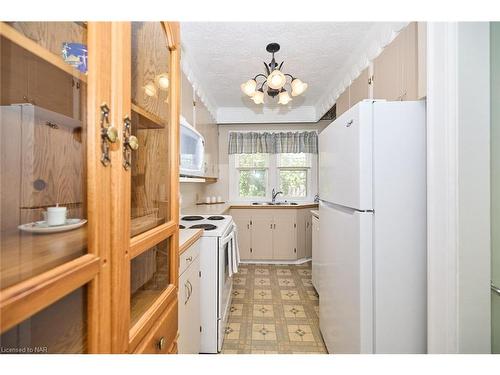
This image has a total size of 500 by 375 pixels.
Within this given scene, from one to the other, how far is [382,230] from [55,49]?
56.0 inches

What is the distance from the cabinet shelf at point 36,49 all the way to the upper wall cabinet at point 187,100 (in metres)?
1.71

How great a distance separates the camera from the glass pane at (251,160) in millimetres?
4402

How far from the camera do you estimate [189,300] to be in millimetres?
1425

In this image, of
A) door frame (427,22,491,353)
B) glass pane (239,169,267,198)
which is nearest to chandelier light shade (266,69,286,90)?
door frame (427,22,491,353)

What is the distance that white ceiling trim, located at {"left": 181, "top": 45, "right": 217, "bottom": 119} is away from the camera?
232 centimetres

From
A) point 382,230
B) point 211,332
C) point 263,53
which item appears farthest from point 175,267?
point 263,53

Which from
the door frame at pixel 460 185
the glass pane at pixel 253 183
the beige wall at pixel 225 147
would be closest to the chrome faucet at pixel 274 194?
the glass pane at pixel 253 183

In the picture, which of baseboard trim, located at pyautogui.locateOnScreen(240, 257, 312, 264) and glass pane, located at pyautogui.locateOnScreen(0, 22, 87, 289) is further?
baseboard trim, located at pyautogui.locateOnScreen(240, 257, 312, 264)

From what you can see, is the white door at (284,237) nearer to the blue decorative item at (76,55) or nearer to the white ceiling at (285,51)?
the white ceiling at (285,51)

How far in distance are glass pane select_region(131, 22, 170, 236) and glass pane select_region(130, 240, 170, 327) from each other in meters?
0.10

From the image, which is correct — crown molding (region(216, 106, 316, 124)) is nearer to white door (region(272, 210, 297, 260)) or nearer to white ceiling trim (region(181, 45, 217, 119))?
white ceiling trim (region(181, 45, 217, 119))

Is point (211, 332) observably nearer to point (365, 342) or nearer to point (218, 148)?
point (365, 342)
